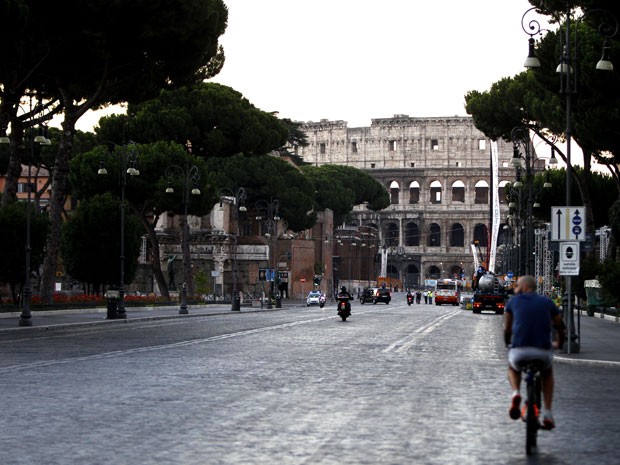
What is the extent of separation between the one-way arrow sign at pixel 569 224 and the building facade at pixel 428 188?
498ft

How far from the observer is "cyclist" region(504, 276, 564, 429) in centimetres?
988

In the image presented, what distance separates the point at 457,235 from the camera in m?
183

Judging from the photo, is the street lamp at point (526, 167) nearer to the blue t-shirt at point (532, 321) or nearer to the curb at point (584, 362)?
the curb at point (584, 362)

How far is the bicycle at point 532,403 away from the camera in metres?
9.48

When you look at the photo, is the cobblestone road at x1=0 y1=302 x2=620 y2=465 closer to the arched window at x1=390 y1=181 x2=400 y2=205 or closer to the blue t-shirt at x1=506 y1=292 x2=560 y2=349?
the blue t-shirt at x1=506 y1=292 x2=560 y2=349

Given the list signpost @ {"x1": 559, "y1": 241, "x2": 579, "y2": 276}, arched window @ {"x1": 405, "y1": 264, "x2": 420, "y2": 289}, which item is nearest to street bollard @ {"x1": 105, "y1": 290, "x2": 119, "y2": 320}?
signpost @ {"x1": 559, "y1": 241, "x2": 579, "y2": 276}

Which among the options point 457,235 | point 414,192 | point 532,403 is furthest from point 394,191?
point 532,403

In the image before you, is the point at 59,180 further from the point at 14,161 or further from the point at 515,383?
the point at 515,383

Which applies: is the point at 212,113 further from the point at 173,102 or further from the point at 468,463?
the point at 468,463

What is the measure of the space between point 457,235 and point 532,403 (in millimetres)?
175161

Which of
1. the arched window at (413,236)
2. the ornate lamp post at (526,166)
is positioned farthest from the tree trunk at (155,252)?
the arched window at (413,236)

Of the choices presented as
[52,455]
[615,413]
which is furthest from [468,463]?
[615,413]

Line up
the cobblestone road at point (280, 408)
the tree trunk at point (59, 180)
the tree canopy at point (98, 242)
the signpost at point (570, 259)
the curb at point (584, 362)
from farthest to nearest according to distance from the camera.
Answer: the tree canopy at point (98, 242) < the tree trunk at point (59, 180) < the signpost at point (570, 259) < the curb at point (584, 362) < the cobblestone road at point (280, 408)

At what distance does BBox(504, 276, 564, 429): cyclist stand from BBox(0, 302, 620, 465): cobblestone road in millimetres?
414
